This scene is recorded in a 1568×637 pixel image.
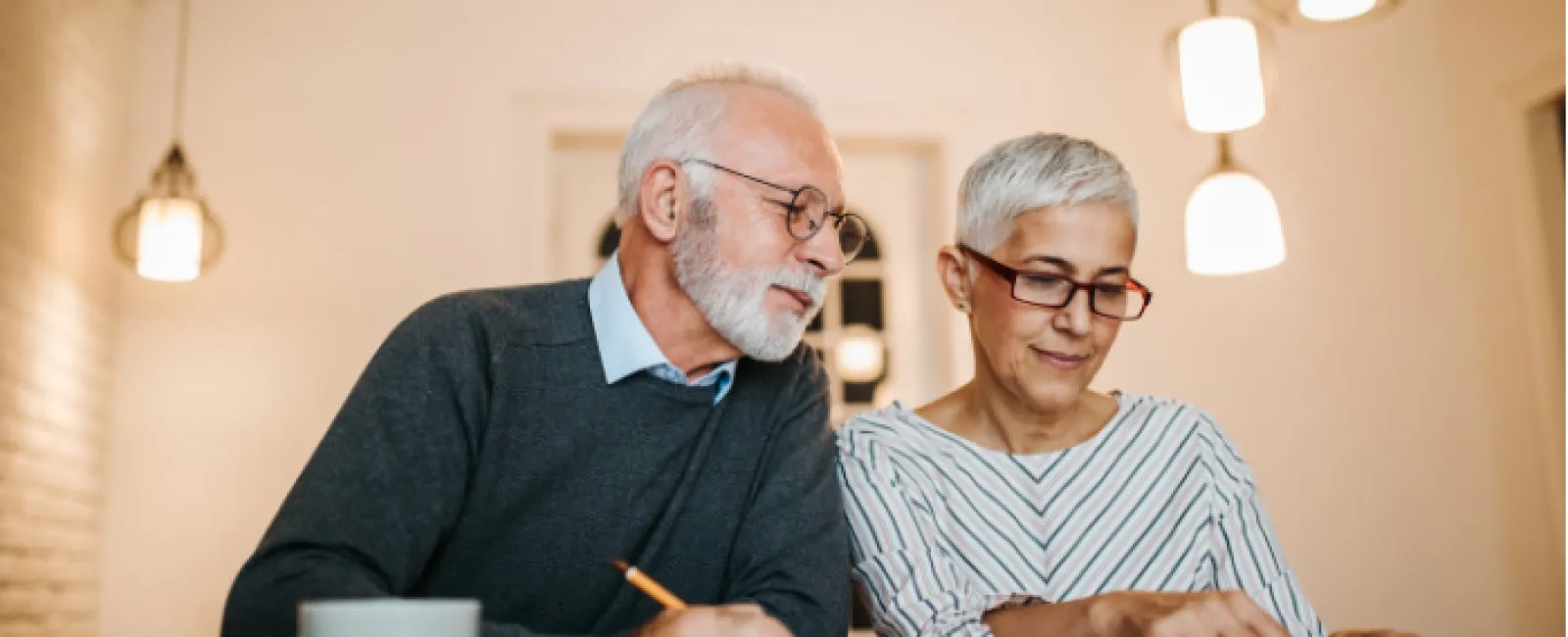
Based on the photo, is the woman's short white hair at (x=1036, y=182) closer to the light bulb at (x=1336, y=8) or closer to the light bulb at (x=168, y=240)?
the light bulb at (x=1336, y=8)

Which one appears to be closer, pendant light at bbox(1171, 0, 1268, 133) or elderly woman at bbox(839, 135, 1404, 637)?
elderly woman at bbox(839, 135, 1404, 637)

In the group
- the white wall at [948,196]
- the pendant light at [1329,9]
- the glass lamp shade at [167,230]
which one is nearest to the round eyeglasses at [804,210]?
the pendant light at [1329,9]

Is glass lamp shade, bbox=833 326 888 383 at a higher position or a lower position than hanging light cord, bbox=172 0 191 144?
lower

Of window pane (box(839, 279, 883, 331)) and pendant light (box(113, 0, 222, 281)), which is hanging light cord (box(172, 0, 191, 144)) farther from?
window pane (box(839, 279, 883, 331))

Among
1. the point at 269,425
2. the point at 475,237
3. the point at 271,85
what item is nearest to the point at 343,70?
the point at 271,85

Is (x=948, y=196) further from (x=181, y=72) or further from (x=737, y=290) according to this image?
(x=737, y=290)

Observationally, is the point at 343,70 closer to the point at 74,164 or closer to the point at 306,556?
the point at 74,164

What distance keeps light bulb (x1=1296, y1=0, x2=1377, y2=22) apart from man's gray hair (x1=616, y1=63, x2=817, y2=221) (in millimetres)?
1256

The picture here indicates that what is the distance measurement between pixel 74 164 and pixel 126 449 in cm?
89

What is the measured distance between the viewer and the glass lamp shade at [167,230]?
12.3 ft

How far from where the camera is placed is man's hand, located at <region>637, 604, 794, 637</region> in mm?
1126

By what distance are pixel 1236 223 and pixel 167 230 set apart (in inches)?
109

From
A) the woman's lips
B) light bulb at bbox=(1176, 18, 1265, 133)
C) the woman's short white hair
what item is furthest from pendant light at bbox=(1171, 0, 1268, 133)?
the woman's lips

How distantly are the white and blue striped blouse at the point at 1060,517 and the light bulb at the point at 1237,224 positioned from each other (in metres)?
1.63
